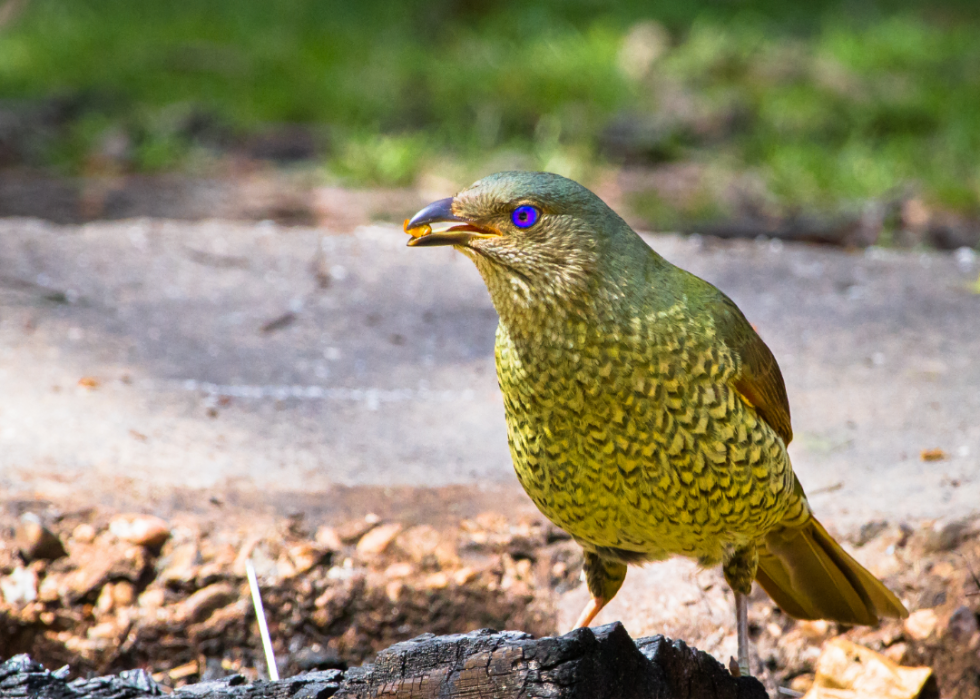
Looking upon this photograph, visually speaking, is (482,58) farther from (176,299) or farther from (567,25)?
(176,299)

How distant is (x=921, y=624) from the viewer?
9.11 ft

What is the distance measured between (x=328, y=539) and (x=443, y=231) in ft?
3.40

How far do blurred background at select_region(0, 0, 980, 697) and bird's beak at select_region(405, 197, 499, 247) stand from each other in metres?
1.01

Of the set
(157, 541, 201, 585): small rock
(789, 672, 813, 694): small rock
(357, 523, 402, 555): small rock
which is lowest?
(789, 672, 813, 694): small rock

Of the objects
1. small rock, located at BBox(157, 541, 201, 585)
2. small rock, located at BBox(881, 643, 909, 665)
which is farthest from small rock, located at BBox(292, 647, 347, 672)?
small rock, located at BBox(881, 643, 909, 665)

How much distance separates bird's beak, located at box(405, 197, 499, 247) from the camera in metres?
2.20

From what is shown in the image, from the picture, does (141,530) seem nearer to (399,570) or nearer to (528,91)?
(399,570)

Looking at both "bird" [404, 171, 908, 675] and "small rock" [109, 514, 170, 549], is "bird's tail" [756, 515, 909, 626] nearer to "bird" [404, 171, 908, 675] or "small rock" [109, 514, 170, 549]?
"bird" [404, 171, 908, 675]

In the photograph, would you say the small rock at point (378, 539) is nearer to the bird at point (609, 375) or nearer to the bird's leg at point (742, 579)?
the bird at point (609, 375)

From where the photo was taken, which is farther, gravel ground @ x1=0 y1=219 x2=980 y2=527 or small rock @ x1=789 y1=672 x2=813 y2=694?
gravel ground @ x1=0 y1=219 x2=980 y2=527

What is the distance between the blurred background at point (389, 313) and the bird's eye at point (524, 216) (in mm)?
1046

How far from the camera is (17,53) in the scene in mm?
7898

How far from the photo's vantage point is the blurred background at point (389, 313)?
2840 mm

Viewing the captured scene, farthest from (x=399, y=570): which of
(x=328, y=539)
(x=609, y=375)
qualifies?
(x=609, y=375)
